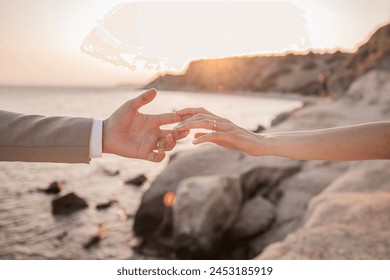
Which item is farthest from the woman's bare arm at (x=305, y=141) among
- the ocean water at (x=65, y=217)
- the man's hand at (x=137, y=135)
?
the ocean water at (x=65, y=217)

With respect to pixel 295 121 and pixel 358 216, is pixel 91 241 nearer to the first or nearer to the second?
pixel 358 216

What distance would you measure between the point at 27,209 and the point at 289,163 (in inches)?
321

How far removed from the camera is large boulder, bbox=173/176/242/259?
6.54m

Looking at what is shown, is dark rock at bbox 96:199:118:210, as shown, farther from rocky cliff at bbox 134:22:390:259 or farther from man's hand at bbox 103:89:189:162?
man's hand at bbox 103:89:189:162

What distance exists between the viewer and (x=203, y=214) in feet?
21.4

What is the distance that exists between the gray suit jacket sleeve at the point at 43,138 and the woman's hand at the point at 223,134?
0.60m

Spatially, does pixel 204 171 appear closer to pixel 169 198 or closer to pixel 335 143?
pixel 169 198

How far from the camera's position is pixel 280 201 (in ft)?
22.9

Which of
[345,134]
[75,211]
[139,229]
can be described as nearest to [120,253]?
[139,229]

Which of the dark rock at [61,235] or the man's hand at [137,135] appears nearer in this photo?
the man's hand at [137,135]

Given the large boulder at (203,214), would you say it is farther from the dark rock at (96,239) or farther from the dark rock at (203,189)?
the dark rock at (96,239)

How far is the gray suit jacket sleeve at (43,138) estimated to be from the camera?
191 centimetres

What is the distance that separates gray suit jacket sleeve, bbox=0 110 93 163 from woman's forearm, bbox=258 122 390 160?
41.5 inches

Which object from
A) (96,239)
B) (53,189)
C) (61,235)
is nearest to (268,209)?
(96,239)
